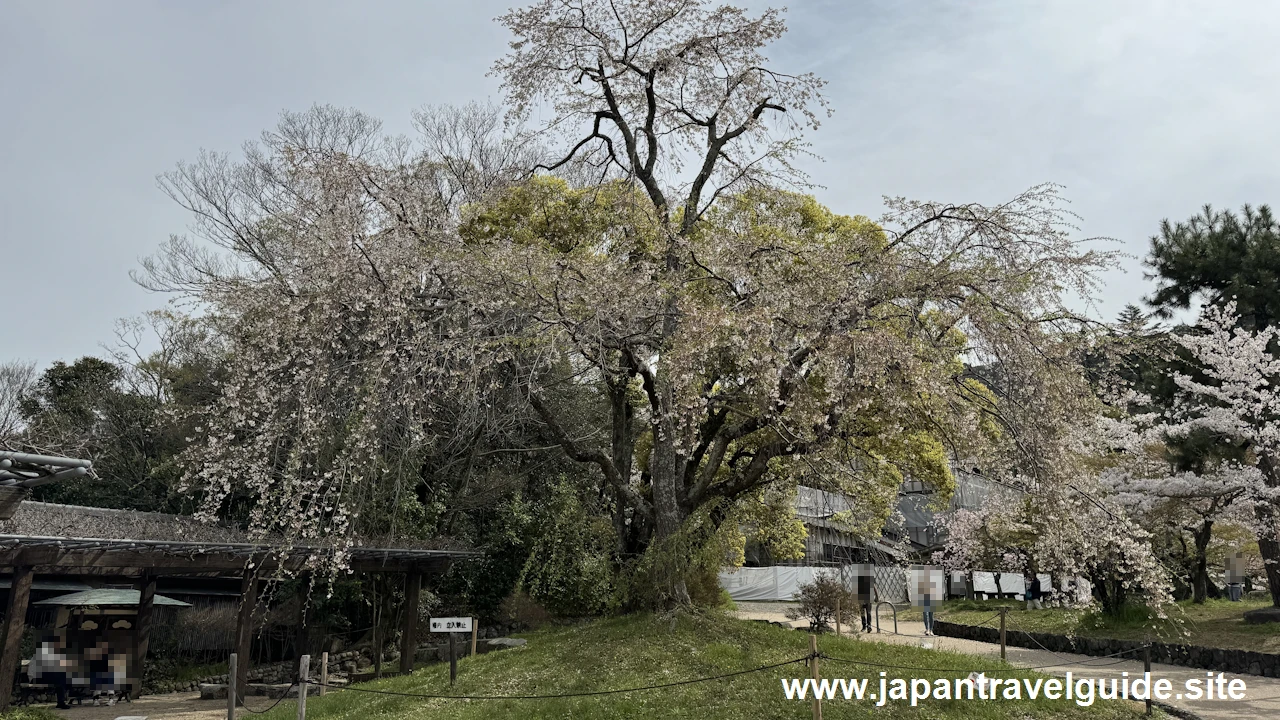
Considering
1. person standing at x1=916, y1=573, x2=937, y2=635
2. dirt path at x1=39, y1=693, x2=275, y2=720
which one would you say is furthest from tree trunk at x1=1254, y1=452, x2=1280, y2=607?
dirt path at x1=39, y1=693, x2=275, y2=720

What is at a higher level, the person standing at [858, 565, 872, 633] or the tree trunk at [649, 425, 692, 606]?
the tree trunk at [649, 425, 692, 606]

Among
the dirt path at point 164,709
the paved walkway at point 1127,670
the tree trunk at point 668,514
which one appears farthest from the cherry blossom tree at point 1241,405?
the dirt path at point 164,709

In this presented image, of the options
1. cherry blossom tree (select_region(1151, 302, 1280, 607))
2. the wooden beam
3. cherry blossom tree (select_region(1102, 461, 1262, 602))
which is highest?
cherry blossom tree (select_region(1151, 302, 1280, 607))

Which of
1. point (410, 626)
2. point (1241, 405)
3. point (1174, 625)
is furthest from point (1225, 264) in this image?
point (410, 626)

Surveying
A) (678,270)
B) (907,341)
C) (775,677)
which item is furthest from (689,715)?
(678,270)

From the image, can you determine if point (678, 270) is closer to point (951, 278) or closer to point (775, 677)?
point (951, 278)

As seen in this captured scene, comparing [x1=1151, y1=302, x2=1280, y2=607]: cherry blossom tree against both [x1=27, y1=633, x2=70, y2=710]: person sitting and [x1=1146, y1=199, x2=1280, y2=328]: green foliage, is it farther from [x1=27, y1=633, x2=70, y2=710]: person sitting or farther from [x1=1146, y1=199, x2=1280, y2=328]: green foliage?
[x1=27, y1=633, x2=70, y2=710]: person sitting

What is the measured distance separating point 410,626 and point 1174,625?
12.6m

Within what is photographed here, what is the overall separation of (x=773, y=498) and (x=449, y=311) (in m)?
7.31

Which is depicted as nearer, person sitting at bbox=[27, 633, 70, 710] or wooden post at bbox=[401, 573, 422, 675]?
person sitting at bbox=[27, 633, 70, 710]

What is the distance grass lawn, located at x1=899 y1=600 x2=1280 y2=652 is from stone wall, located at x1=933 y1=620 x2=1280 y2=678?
0.21 m

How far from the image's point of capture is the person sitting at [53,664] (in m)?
12.0

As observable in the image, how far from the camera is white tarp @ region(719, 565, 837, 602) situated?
2547cm

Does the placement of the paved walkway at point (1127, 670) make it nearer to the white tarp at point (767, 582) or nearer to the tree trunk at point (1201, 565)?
the tree trunk at point (1201, 565)
